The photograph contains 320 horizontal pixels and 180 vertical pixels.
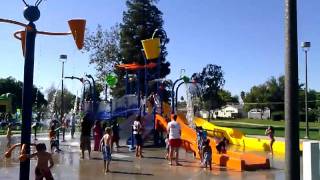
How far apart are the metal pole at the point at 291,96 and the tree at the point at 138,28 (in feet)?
164

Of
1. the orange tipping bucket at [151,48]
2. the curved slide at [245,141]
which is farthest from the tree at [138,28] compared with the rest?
the orange tipping bucket at [151,48]

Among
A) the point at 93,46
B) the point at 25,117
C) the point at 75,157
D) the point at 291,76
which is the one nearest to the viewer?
the point at 291,76

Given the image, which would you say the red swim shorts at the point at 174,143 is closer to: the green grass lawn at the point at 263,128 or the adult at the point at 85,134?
the adult at the point at 85,134

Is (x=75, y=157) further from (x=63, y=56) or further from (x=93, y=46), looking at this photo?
(x=93, y=46)

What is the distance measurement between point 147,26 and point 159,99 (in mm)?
34838

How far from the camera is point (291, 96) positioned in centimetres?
613

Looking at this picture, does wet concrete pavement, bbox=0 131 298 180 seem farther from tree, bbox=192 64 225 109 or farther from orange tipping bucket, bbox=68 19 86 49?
tree, bbox=192 64 225 109

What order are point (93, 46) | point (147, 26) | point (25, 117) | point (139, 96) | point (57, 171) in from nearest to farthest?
point (25, 117), point (57, 171), point (139, 96), point (93, 46), point (147, 26)

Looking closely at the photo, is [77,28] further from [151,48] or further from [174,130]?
[151,48]

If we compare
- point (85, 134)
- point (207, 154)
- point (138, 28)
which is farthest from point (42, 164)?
point (138, 28)

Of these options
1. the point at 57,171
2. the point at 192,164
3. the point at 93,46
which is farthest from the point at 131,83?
the point at 93,46

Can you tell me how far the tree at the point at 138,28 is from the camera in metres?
56.7

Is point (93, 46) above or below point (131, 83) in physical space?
above

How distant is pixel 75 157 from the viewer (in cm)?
1873
